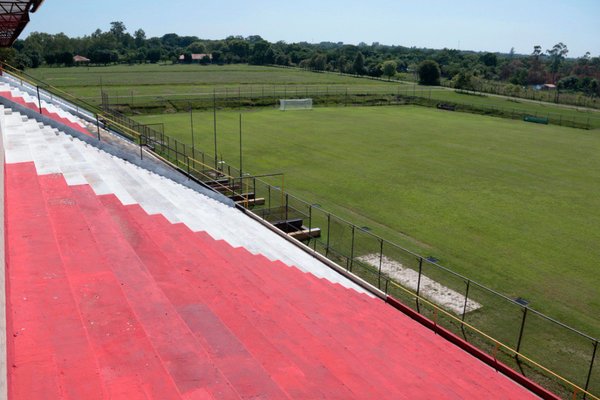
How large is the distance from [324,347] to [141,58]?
192224mm

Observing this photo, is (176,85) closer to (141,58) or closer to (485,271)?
(485,271)

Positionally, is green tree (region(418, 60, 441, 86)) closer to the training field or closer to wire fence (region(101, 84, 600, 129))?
wire fence (region(101, 84, 600, 129))

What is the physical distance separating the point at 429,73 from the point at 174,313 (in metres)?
124

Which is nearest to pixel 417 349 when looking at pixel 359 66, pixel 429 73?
pixel 429 73

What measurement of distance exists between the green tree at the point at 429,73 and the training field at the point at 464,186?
214ft

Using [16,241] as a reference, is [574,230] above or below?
below

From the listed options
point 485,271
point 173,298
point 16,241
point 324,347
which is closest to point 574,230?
point 485,271

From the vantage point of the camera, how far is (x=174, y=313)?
9.03m

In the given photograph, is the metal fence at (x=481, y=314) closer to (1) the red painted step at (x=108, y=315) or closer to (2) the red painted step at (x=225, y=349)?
(2) the red painted step at (x=225, y=349)

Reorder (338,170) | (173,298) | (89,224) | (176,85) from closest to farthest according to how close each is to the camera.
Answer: (173,298), (89,224), (338,170), (176,85)

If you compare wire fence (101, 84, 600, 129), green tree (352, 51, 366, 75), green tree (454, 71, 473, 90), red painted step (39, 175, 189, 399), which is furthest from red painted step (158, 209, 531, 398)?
green tree (352, 51, 366, 75)

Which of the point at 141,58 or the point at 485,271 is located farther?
the point at 141,58

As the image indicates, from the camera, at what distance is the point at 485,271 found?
19.1 metres

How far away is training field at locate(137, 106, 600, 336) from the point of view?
765 inches
